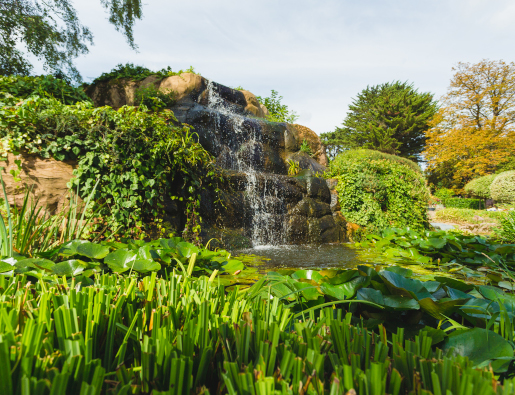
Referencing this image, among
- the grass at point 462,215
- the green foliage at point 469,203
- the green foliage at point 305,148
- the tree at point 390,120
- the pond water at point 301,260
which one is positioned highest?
the tree at point 390,120

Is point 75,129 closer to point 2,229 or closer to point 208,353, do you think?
point 2,229

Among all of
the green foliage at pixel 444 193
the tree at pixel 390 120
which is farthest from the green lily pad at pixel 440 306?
the tree at pixel 390 120

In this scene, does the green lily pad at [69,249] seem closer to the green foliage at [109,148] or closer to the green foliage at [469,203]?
the green foliage at [109,148]

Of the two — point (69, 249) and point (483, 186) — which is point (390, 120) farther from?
point (69, 249)

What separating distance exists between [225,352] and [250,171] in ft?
25.7

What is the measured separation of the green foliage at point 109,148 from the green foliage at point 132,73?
692 centimetres

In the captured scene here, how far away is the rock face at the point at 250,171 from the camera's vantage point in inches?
233

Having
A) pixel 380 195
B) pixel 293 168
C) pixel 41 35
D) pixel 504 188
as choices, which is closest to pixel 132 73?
pixel 41 35

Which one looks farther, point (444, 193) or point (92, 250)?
point (444, 193)

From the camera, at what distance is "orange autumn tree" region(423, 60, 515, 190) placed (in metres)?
19.8

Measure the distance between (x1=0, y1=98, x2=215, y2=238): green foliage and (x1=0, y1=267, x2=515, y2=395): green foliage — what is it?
10.3 feet

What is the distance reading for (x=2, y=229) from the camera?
154 cm

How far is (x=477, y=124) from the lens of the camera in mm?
21281

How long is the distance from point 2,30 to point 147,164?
29.9 ft
